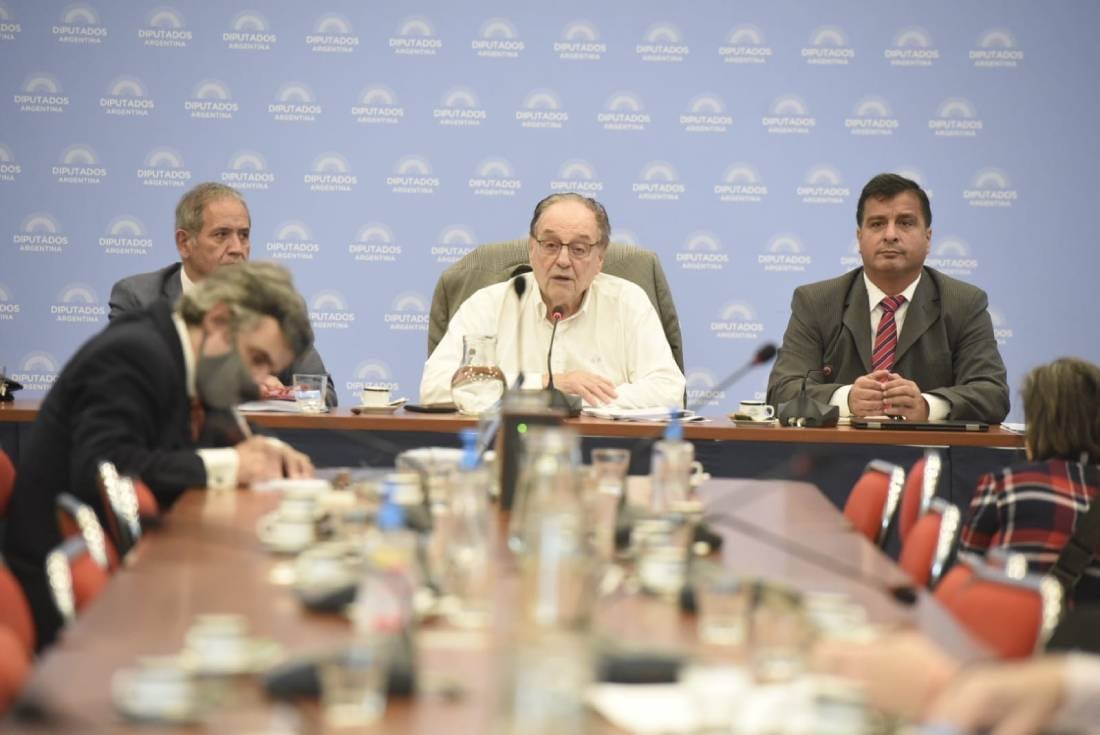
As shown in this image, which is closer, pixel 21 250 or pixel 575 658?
pixel 575 658

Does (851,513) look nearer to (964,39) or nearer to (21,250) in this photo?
(964,39)

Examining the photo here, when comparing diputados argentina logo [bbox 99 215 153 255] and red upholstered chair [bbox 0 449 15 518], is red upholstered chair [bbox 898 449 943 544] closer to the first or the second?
red upholstered chair [bbox 0 449 15 518]

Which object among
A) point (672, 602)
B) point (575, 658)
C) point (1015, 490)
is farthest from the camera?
point (1015, 490)

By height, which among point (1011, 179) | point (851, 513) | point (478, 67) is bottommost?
point (851, 513)

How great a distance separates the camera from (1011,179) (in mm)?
6676

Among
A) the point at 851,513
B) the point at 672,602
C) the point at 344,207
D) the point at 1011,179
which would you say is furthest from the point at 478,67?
the point at 672,602

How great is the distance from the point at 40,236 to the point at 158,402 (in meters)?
4.12

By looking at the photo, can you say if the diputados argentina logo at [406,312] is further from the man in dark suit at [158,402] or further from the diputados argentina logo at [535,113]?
the man in dark suit at [158,402]

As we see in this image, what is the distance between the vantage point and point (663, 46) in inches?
261

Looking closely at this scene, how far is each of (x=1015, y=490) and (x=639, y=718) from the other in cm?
181

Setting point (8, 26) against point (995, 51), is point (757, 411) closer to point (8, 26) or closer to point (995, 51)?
point (995, 51)

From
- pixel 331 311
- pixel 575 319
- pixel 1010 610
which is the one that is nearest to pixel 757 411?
pixel 575 319

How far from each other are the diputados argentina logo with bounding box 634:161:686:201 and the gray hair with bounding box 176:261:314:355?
3.72 metres

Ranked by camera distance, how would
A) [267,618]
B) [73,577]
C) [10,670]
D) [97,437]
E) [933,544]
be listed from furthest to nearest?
1. [97,437]
2. [933,544]
3. [73,577]
4. [267,618]
5. [10,670]
